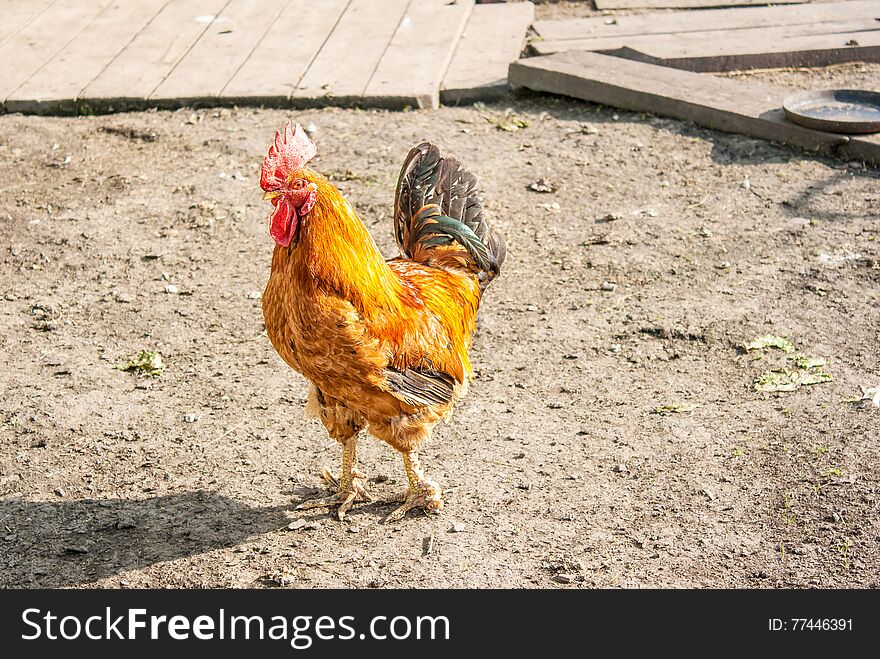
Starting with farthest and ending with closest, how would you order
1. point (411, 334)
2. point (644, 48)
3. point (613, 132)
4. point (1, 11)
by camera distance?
point (1, 11)
point (644, 48)
point (613, 132)
point (411, 334)

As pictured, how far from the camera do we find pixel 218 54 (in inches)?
328

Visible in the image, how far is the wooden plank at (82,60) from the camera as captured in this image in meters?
7.57

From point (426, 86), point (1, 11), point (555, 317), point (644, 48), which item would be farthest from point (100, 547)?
point (1, 11)

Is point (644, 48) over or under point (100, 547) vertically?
over

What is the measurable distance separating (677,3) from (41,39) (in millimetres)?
5646

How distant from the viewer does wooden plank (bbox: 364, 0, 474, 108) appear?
761 centimetres

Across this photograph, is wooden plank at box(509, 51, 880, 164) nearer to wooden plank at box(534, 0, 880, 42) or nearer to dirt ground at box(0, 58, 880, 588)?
dirt ground at box(0, 58, 880, 588)

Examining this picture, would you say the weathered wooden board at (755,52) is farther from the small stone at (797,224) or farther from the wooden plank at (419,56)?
the small stone at (797,224)

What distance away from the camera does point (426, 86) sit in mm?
7707

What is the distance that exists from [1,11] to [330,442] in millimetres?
A: 6549

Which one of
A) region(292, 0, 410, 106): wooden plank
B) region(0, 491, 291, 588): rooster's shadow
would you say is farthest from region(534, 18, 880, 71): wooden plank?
region(0, 491, 291, 588): rooster's shadow

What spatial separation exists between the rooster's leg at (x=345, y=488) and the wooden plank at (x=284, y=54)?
407cm

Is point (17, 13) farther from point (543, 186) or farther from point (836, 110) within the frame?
point (836, 110)
